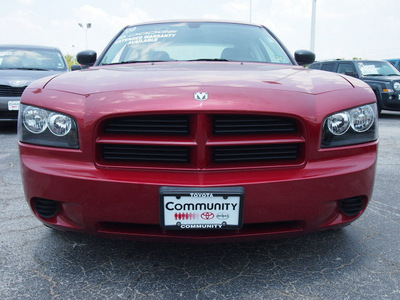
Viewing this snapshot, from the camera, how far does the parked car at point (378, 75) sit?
8.86 meters

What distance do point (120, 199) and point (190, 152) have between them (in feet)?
1.19

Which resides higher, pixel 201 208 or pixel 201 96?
pixel 201 96

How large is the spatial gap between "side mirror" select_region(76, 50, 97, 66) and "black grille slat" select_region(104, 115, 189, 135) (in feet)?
5.82

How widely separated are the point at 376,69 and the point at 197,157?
9.61m

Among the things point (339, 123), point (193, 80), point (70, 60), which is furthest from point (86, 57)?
point (70, 60)

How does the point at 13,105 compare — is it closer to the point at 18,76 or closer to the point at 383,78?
the point at 18,76

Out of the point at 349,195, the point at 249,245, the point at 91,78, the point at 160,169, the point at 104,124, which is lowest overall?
the point at 249,245

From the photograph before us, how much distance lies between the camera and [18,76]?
606 cm

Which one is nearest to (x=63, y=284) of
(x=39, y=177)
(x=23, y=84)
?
(x=39, y=177)

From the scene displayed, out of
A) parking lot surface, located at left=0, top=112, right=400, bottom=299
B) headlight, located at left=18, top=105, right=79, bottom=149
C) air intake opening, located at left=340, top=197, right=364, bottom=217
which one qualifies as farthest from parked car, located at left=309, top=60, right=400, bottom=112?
headlight, located at left=18, top=105, right=79, bottom=149

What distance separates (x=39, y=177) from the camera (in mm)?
1628

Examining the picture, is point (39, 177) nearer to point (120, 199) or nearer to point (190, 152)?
point (120, 199)

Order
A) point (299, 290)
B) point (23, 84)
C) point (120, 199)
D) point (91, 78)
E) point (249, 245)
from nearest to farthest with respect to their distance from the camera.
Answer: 1. point (120, 199)
2. point (299, 290)
3. point (91, 78)
4. point (249, 245)
5. point (23, 84)

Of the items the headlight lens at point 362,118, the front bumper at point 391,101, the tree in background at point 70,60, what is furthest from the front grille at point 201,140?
the tree in background at point 70,60
